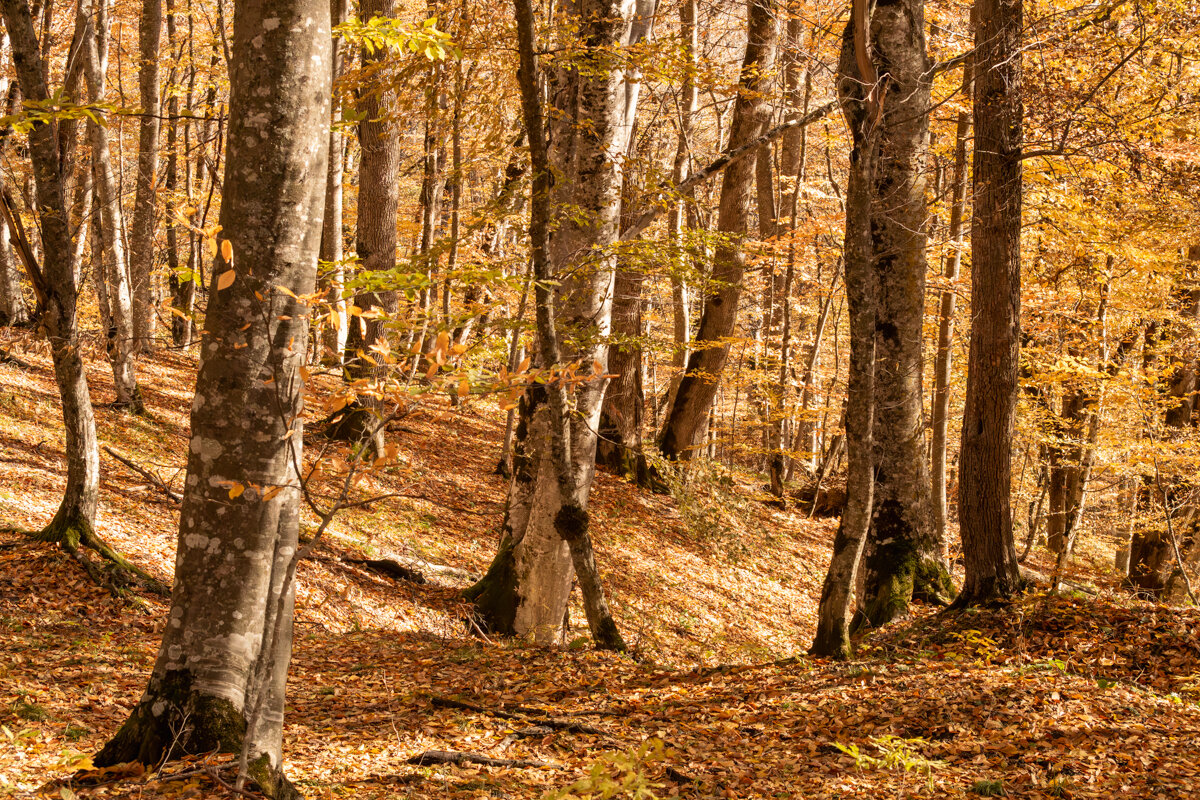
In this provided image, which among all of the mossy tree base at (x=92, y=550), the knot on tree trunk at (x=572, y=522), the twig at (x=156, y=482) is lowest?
the mossy tree base at (x=92, y=550)

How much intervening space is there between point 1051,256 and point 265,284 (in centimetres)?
1255

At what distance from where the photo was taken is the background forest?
10.5 ft

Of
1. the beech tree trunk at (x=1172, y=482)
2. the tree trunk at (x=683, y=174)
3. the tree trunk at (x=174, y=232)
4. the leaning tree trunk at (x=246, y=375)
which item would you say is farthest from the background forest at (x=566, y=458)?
the tree trunk at (x=174, y=232)

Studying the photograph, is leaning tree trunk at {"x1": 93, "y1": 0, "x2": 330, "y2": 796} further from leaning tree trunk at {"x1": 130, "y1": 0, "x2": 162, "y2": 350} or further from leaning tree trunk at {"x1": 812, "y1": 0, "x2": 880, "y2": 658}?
leaning tree trunk at {"x1": 130, "y1": 0, "x2": 162, "y2": 350}

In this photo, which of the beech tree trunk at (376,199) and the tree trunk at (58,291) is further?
the beech tree trunk at (376,199)

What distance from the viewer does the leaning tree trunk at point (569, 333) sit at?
5988mm

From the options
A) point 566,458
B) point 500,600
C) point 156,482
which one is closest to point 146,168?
point 500,600

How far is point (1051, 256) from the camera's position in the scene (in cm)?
1241

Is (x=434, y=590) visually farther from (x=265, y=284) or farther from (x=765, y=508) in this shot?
(x=765, y=508)

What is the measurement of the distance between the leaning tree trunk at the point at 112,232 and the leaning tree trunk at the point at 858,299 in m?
8.73

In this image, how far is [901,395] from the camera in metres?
7.33

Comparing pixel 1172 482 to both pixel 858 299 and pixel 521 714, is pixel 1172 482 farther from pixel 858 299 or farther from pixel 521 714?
pixel 521 714

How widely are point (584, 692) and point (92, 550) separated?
13.8 feet

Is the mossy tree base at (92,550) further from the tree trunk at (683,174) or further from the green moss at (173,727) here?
the tree trunk at (683,174)
